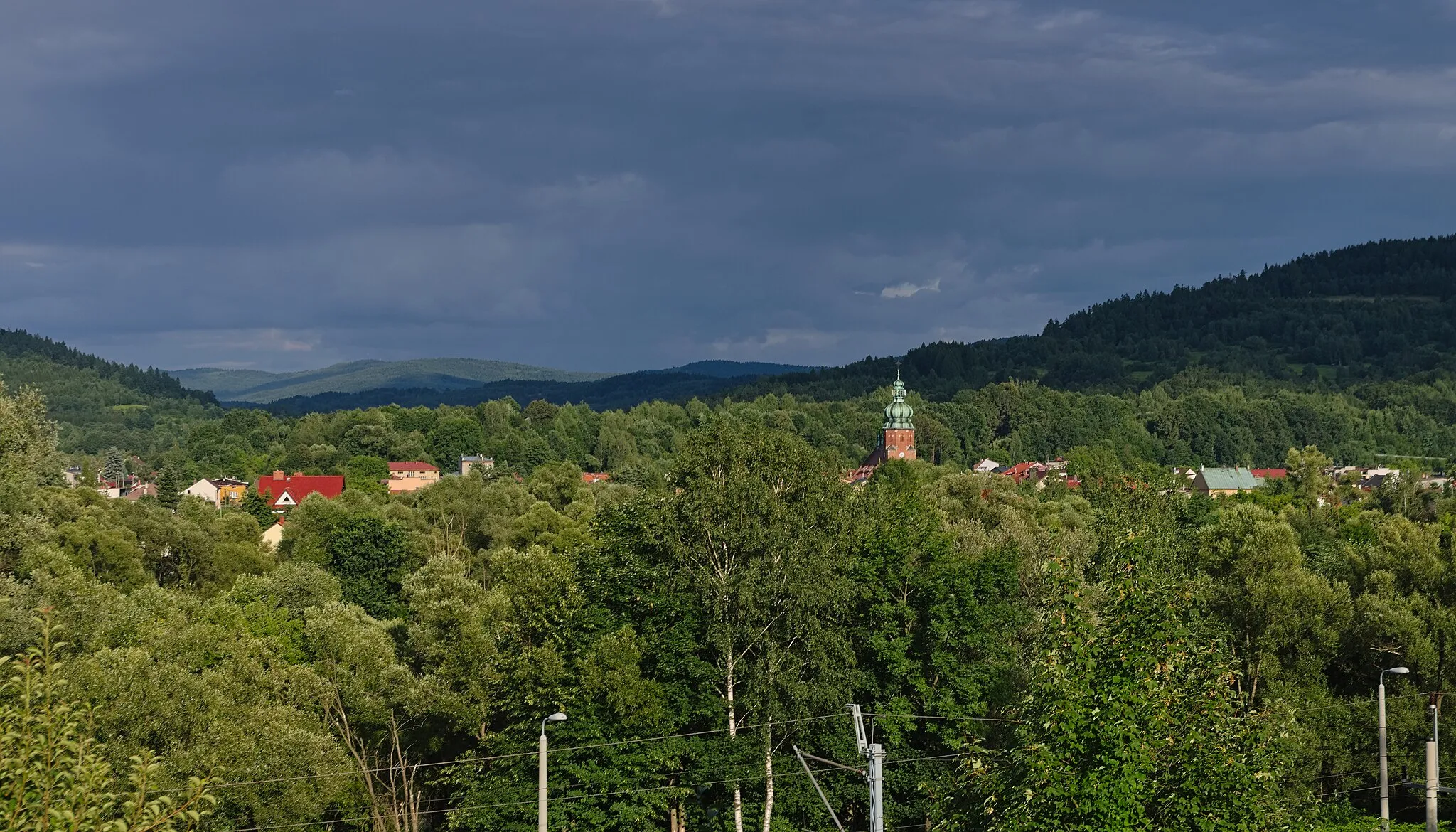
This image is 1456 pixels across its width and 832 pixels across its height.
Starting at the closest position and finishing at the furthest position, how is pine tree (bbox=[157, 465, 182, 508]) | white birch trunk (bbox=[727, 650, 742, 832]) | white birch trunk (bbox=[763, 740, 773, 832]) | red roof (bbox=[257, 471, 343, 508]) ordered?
1. white birch trunk (bbox=[763, 740, 773, 832])
2. white birch trunk (bbox=[727, 650, 742, 832])
3. pine tree (bbox=[157, 465, 182, 508])
4. red roof (bbox=[257, 471, 343, 508])

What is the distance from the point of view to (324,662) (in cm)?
5556

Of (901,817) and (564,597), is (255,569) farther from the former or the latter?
(901,817)

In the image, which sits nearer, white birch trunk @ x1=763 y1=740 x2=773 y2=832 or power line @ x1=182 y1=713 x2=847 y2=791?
power line @ x1=182 y1=713 x2=847 y2=791

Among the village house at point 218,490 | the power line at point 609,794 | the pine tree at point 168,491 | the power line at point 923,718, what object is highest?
the pine tree at point 168,491

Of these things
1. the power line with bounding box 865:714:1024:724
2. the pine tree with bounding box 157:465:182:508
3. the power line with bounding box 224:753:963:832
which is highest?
the pine tree with bounding box 157:465:182:508

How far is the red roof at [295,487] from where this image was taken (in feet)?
522

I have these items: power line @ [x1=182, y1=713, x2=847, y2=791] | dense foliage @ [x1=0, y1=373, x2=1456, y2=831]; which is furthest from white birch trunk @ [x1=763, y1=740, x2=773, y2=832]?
power line @ [x1=182, y1=713, x2=847, y2=791]

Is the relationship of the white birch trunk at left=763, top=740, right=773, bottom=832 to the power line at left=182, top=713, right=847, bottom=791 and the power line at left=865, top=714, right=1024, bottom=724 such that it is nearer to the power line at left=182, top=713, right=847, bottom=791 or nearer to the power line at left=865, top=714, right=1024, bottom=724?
the power line at left=182, top=713, right=847, bottom=791

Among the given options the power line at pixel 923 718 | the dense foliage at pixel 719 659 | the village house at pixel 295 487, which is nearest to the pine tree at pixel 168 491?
the village house at pixel 295 487

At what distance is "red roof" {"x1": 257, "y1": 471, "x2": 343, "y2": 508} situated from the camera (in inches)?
6265

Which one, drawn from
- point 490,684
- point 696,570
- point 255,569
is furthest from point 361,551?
point 696,570

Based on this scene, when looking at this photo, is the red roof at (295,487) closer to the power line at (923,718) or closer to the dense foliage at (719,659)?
the dense foliage at (719,659)

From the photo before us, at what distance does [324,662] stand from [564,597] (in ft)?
40.6

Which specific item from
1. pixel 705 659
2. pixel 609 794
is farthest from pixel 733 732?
pixel 609 794
